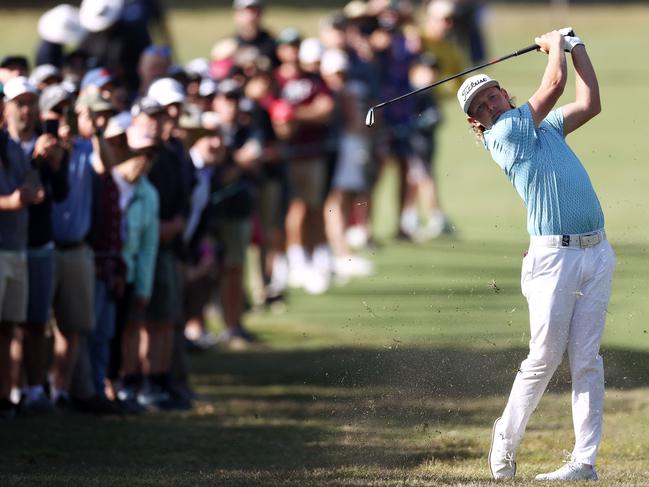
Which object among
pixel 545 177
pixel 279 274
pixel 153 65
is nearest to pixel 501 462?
pixel 545 177

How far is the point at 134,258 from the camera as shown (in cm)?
1158

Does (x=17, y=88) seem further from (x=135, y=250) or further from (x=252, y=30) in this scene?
(x=252, y=30)

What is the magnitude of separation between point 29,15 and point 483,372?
32.7 metres

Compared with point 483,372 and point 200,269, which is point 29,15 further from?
point 483,372

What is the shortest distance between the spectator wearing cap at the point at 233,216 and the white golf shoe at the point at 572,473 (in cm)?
672

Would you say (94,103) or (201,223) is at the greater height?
(94,103)

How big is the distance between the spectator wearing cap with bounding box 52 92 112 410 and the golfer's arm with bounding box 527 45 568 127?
141 inches

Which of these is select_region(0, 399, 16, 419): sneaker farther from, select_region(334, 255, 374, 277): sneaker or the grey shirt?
select_region(334, 255, 374, 277): sneaker

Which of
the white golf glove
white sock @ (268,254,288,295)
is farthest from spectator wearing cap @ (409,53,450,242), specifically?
the white golf glove

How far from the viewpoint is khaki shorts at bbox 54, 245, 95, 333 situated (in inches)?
432

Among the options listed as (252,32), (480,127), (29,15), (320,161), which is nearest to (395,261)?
(320,161)

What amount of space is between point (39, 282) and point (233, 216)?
4581 millimetres

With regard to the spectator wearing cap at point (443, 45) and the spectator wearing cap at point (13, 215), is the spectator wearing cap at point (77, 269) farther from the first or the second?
the spectator wearing cap at point (443, 45)

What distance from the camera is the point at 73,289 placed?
36.1 ft
